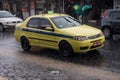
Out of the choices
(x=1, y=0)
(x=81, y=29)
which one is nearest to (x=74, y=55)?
(x=81, y=29)

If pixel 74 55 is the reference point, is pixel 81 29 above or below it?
above

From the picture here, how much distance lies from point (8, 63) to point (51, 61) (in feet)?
5.13

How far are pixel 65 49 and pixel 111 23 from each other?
6226mm

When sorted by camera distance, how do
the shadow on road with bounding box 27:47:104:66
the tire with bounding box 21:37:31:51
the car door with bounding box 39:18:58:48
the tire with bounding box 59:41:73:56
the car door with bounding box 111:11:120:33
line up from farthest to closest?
1. the car door with bounding box 111:11:120:33
2. the tire with bounding box 21:37:31:51
3. the car door with bounding box 39:18:58:48
4. the tire with bounding box 59:41:73:56
5. the shadow on road with bounding box 27:47:104:66

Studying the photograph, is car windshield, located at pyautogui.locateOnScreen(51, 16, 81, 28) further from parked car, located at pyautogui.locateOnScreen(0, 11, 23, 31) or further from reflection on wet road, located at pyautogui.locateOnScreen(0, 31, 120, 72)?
parked car, located at pyautogui.locateOnScreen(0, 11, 23, 31)

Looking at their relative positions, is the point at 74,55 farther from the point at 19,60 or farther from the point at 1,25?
the point at 1,25

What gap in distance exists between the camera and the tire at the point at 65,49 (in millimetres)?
12834

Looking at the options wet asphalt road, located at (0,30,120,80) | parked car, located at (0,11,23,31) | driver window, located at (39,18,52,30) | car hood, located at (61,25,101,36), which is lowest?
wet asphalt road, located at (0,30,120,80)

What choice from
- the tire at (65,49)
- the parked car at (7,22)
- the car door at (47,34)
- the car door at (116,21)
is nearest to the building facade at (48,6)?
the parked car at (7,22)

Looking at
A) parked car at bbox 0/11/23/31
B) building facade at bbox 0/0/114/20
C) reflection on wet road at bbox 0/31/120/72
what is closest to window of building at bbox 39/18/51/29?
reflection on wet road at bbox 0/31/120/72

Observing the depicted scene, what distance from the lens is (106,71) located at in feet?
34.2

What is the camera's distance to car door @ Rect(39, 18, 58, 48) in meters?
13.5

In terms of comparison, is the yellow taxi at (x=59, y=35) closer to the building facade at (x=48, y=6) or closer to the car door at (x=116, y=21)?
the car door at (x=116, y=21)

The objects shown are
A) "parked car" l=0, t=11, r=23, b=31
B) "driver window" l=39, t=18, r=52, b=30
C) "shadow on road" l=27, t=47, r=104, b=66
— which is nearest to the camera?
"shadow on road" l=27, t=47, r=104, b=66
